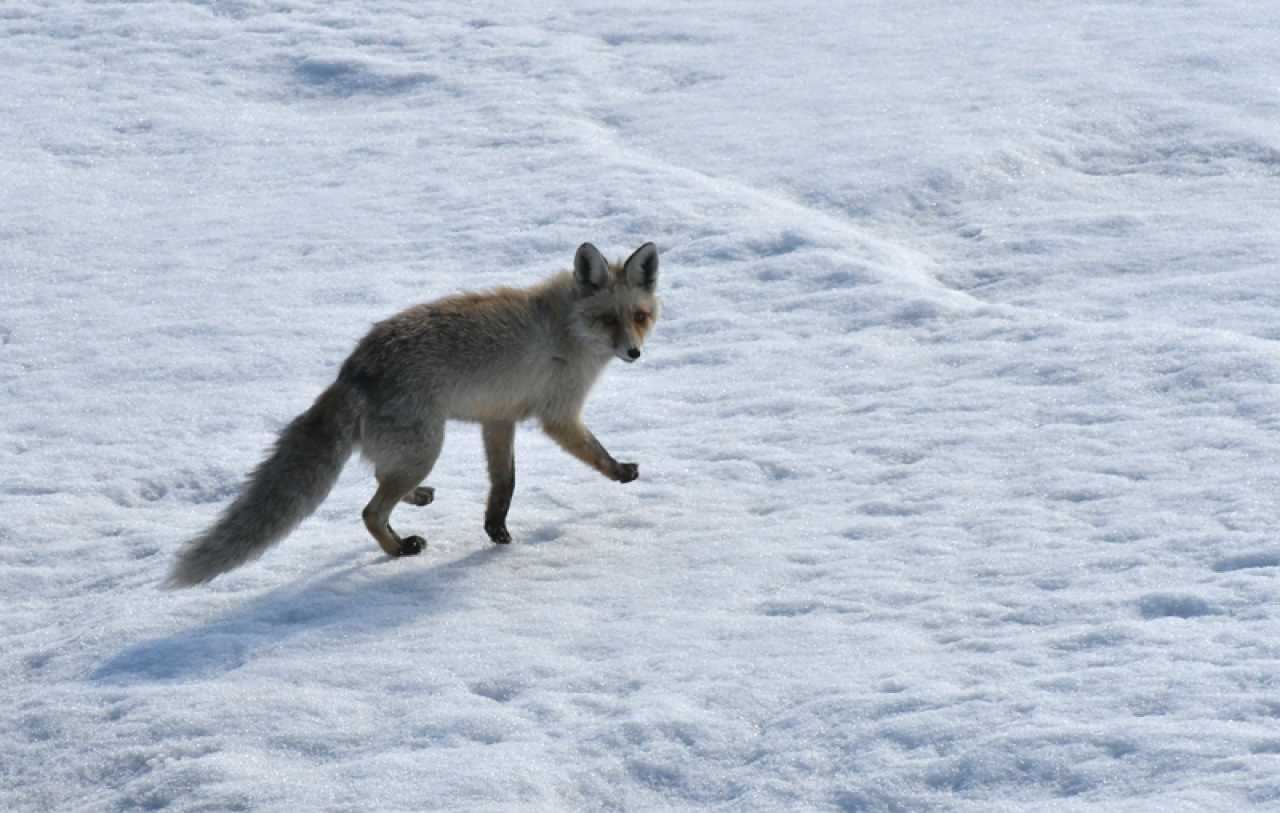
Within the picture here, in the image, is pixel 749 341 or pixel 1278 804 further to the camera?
pixel 749 341

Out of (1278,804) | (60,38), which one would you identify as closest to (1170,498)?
(1278,804)

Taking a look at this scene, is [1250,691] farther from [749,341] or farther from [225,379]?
A: [225,379]

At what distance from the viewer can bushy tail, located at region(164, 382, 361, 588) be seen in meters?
5.39

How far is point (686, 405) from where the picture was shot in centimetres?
806

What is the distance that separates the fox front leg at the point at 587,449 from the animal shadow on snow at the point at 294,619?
0.74 meters

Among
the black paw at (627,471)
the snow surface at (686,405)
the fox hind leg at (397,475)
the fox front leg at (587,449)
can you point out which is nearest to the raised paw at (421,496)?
the snow surface at (686,405)

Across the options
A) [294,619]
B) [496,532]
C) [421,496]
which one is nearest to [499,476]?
[496,532]

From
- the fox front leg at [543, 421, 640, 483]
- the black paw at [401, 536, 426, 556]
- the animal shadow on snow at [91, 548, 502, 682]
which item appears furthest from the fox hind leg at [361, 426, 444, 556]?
the fox front leg at [543, 421, 640, 483]

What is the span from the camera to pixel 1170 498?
19.5 ft

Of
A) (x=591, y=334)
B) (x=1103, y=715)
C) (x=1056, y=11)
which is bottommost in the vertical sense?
(x=1103, y=715)

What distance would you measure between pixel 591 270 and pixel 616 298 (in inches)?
7.4

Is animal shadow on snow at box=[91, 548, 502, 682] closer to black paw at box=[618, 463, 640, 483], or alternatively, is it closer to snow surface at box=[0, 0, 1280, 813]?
snow surface at box=[0, 0, 1280, 813]

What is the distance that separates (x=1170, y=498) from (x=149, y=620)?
453 centimetres

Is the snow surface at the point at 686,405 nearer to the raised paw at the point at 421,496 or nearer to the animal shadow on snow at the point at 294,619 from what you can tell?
the animal shadow on snow at the point at 294,619
